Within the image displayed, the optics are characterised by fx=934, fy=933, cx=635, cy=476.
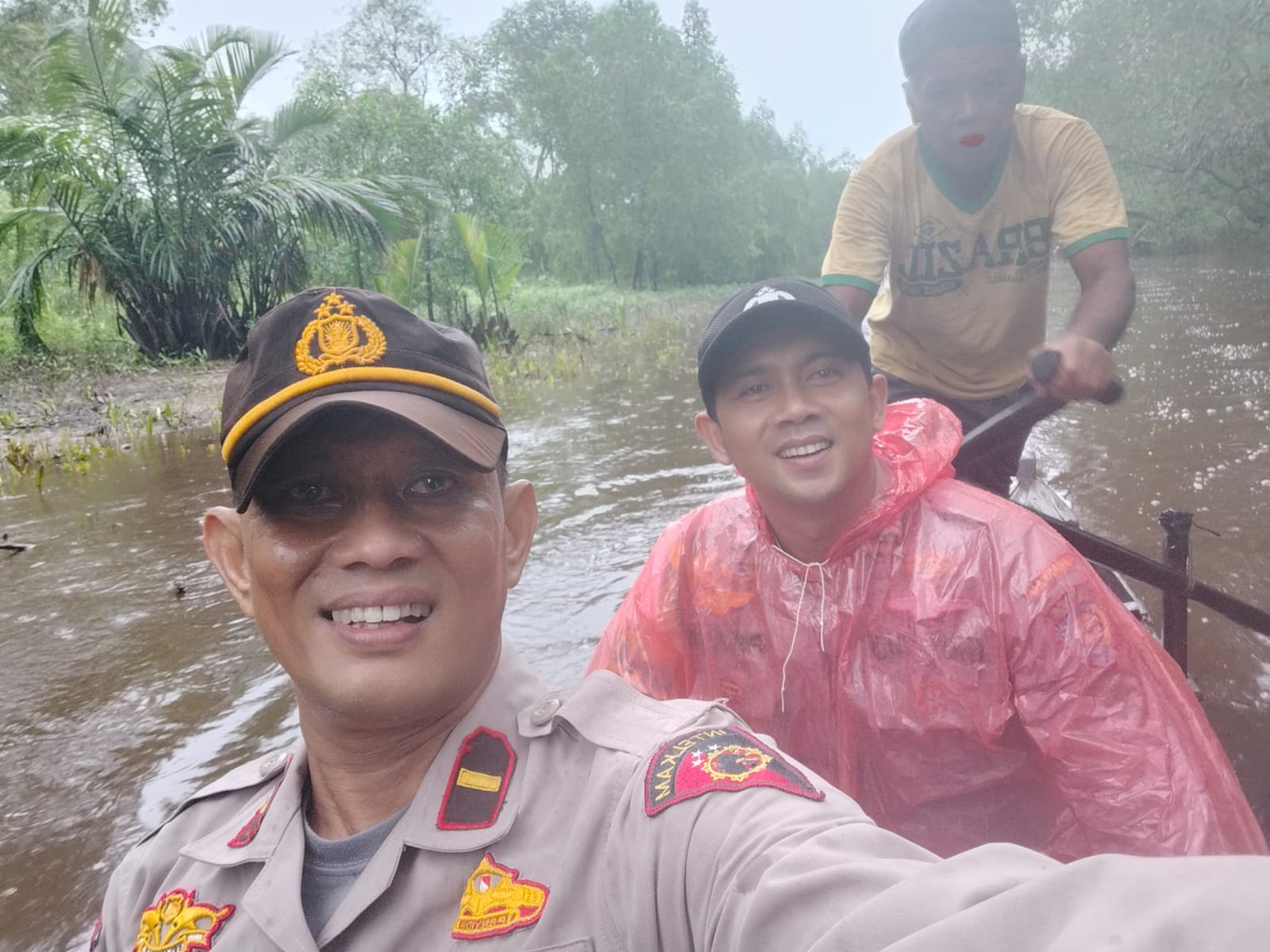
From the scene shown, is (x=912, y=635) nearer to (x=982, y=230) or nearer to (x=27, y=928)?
(x=982, y=230)

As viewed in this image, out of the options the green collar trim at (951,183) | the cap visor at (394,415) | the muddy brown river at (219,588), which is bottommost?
the muddy brown river at (219,588)

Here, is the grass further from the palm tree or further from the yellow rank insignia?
the yellow rank insignia

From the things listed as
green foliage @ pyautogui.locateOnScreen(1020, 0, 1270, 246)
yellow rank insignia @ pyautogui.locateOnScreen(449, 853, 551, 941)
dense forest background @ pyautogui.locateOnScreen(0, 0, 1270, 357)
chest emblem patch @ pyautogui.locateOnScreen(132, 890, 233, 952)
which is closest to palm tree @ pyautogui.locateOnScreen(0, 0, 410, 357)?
dense forest background @ pyautogui.locateOnScreen(0, 0, 1270, 357)

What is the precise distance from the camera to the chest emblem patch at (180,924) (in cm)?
125

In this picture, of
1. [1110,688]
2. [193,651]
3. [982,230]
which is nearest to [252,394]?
[1110,688]

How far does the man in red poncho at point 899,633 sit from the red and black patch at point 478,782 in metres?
1.05

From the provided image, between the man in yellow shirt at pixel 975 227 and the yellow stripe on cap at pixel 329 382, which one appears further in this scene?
the man in yellow shirt at pixel 975 227

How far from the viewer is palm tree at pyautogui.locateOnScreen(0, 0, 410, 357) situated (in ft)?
33.0

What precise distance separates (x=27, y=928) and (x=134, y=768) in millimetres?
667

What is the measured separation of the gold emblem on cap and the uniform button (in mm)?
543

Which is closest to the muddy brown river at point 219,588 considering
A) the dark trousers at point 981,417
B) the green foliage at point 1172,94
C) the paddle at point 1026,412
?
the dark trousers at point 981,417

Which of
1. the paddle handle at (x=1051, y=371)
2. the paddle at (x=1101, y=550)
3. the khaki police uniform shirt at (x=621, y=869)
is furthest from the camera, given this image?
the paddle at (x=1101, y=550)

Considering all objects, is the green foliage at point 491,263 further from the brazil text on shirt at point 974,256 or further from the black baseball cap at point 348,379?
the black baseball cap at point 348,379

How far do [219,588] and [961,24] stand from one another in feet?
12.1
